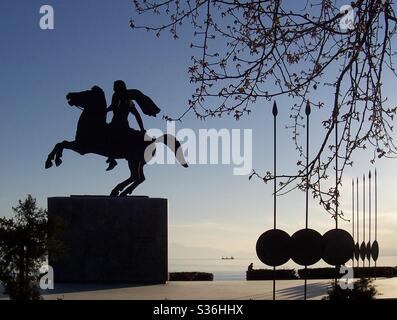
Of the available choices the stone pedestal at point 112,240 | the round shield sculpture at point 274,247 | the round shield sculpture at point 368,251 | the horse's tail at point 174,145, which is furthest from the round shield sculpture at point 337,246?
the round shield sculpture at point 368,251

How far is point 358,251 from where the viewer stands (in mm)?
34125

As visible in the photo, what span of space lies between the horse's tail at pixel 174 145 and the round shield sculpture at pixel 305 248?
1046 centimetres

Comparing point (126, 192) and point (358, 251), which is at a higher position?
point (126, 192)

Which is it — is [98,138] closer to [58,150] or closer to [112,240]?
[58,150]

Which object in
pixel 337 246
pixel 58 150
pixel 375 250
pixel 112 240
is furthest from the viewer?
pixel 375 250

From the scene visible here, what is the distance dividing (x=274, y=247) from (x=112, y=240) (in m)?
12.2

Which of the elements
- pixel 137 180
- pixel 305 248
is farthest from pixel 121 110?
pixel 305 248

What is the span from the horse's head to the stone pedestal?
11.6 ft

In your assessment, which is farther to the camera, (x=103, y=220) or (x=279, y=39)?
(x=103, y=220)

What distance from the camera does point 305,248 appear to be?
14031 millimetres

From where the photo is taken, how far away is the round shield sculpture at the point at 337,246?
47.8 feet
